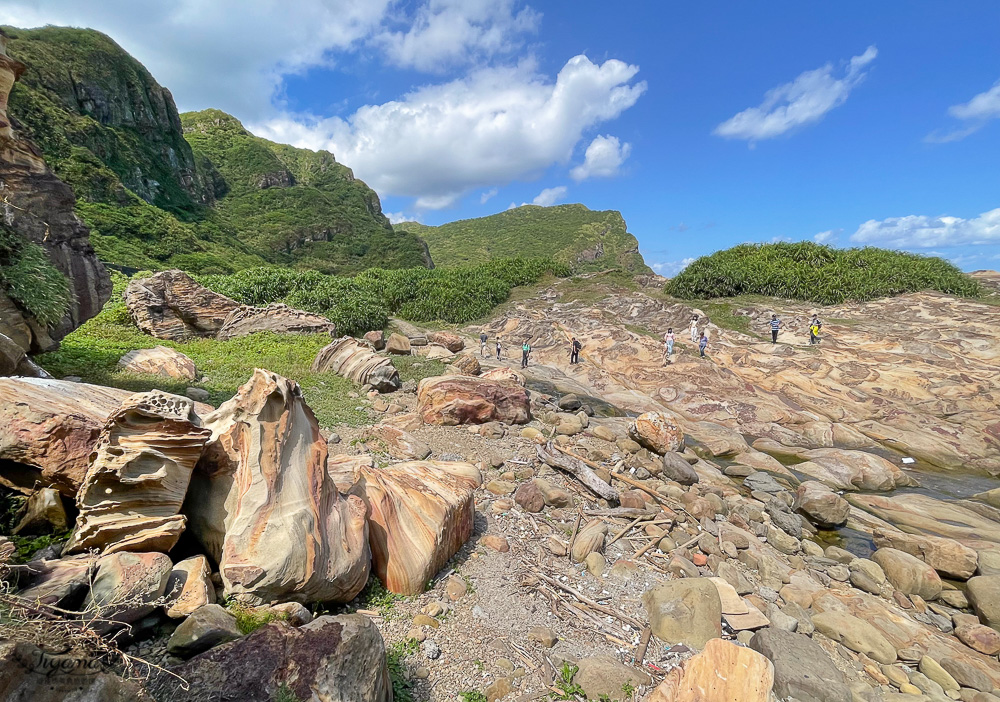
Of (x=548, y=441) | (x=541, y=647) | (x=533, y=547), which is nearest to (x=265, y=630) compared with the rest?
(x=541, y=647)

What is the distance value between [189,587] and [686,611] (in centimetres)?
586

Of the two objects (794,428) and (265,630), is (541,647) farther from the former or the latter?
(794,428)

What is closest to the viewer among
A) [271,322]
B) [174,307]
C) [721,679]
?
[721,679]

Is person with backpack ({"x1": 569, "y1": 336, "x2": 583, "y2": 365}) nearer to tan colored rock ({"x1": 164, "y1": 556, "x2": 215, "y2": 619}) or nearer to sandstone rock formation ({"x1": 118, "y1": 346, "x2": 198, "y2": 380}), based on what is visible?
sandstone rock formation ({"x1": 118, "y1": 346, "x2": 198, "y2": 380})

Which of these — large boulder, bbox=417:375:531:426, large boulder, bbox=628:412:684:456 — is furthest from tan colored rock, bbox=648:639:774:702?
large boulder, bbox=417:375:531:426

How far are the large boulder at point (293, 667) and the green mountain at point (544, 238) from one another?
8418 cm

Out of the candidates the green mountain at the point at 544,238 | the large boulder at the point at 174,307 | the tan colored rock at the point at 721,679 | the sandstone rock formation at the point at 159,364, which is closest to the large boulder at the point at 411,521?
the tan colored rock at the point at 721,679

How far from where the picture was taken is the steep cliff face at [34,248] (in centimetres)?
782

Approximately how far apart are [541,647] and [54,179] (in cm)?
1230

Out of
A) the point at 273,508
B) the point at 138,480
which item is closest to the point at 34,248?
the point at 138,480

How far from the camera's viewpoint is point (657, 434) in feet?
39.0

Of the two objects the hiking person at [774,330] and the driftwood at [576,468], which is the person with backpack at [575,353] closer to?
the hiking person at [774,330]

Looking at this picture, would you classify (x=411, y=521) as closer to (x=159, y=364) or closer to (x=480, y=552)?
(x=480, y=552)

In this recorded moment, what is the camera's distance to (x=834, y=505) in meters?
10.0
